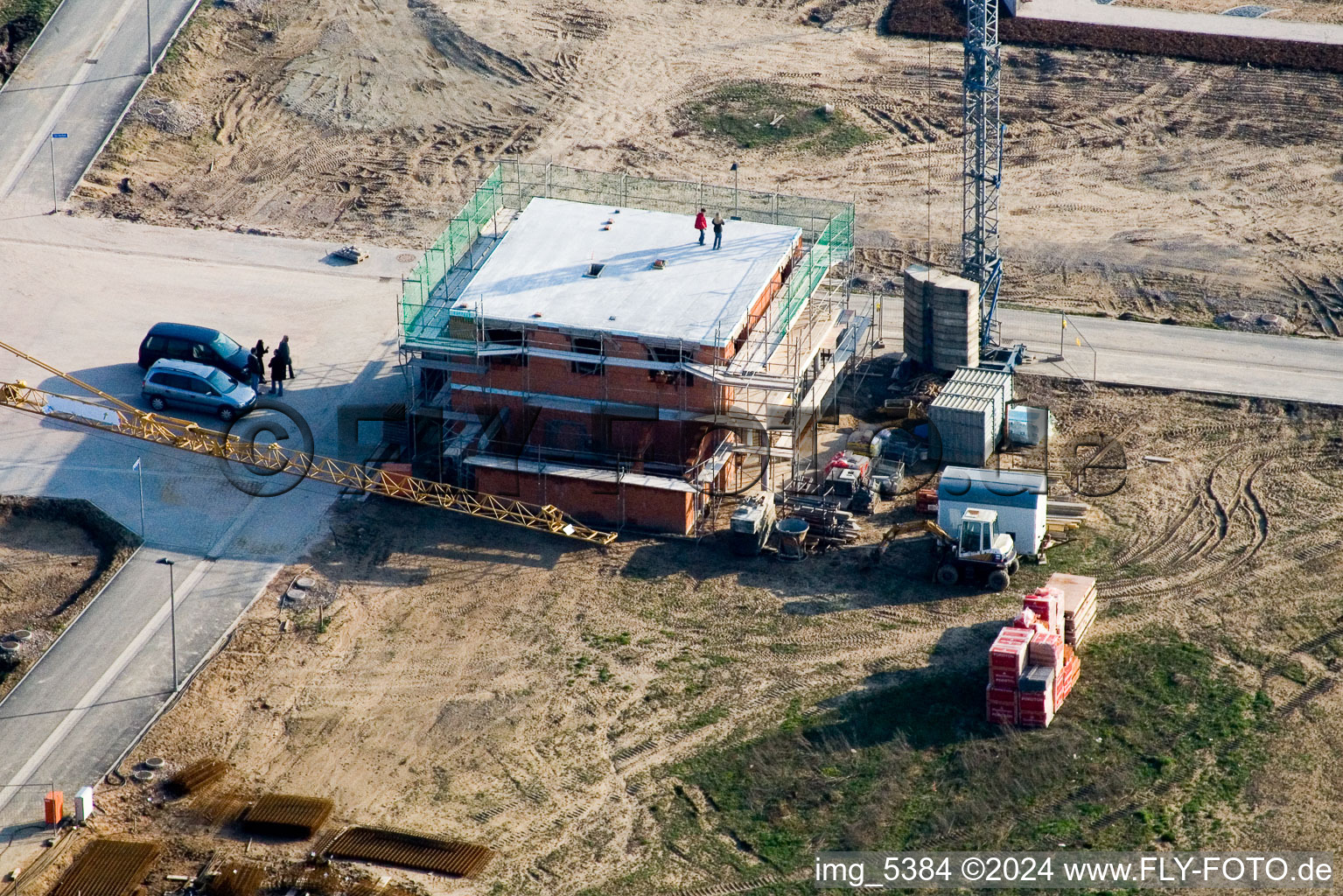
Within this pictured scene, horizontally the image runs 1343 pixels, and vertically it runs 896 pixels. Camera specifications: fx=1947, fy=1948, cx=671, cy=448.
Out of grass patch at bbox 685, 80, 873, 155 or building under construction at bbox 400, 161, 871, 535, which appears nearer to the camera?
building under construction at bbox 400, 161, 871, 535

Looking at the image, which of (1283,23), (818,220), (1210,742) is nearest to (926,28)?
(1283,23)

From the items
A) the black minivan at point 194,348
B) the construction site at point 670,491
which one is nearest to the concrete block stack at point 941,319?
the construction site at point 670,491

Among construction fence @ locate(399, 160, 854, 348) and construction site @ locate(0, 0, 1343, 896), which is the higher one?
construction fence @ locate(399, 160, 854, 348)

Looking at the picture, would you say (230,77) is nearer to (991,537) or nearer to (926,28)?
(926,28)

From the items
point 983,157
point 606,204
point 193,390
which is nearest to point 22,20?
point 193,390

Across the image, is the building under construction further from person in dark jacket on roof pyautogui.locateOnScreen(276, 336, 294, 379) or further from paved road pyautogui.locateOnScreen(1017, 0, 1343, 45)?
paved road pyautogui.locateOnScreen(1017, 0, 1343, 45)

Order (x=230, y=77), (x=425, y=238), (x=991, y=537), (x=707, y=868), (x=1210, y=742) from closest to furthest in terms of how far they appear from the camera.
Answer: (x=707, y=868), (x=1210, y=742), (x=991, y=537), (x=425, y=238), (x=230, y=77)

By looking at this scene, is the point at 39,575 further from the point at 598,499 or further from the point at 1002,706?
the point at 1002,706

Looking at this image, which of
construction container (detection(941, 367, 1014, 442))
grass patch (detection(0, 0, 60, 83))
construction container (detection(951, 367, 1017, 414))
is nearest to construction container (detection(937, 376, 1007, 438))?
construction container (detection(941, 367, 1014, 442))
